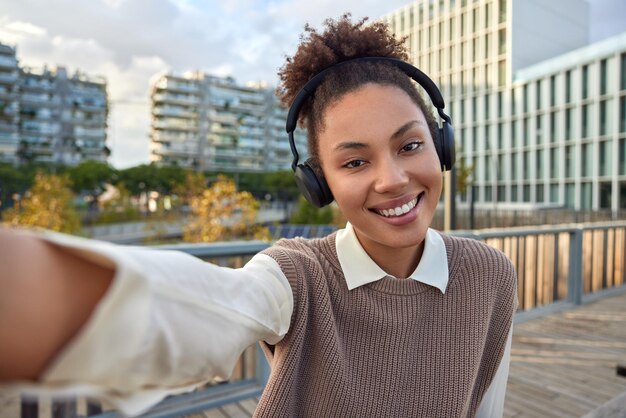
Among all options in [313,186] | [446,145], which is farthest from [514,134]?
[313,186]

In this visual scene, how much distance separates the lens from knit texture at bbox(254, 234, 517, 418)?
0.92m

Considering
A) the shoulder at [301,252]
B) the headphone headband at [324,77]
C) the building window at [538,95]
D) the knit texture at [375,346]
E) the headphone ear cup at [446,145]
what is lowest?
the knit texture at [375,346]

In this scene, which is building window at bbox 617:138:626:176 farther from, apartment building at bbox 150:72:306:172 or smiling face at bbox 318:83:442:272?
apartment building at bbox 150:72:306:172

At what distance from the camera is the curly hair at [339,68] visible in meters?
1.07

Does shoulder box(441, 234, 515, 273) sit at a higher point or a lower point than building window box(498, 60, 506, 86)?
lower

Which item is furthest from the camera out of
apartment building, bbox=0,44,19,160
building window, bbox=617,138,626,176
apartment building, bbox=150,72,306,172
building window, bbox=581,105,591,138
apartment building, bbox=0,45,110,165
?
apartment building, bbox=150,72,306,172

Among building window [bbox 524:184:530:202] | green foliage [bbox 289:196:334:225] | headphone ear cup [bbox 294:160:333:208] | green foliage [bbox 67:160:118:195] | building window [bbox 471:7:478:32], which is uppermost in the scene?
building window [bbox 471:7:478:32]

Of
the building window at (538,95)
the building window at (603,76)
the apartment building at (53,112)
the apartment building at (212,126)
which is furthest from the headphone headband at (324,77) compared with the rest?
the apartment building at (212,126)

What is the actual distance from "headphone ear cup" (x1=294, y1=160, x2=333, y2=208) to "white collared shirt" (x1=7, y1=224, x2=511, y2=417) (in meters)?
0.54

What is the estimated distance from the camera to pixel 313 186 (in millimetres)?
1211

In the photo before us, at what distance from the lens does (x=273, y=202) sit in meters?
54.8

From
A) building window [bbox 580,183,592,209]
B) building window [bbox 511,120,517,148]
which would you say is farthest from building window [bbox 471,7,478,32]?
building window [bbox 580,183,592,209]

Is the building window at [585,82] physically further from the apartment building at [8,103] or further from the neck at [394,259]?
the apartment building at [8,103]

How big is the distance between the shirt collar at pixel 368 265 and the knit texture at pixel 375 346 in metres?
0.02
